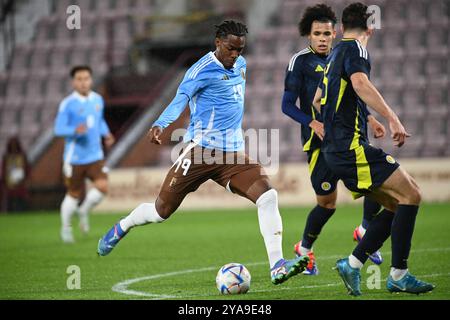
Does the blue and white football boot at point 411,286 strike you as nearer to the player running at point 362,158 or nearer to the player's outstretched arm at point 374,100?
the player running at point 362,158

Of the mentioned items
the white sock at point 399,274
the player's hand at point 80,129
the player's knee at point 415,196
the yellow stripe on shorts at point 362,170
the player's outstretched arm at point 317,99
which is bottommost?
the white sock at point 399,274

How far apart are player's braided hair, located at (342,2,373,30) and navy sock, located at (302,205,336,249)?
2.22m

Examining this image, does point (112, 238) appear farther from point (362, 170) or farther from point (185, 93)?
point (362, 170)

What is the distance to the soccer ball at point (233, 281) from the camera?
6.29 meters

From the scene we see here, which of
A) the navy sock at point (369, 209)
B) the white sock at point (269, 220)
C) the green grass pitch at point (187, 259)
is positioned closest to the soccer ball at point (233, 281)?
the green grass pitch at point (187, 259)

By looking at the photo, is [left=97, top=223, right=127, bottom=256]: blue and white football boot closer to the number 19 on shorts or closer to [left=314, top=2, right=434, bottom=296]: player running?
the number 19 on shorts

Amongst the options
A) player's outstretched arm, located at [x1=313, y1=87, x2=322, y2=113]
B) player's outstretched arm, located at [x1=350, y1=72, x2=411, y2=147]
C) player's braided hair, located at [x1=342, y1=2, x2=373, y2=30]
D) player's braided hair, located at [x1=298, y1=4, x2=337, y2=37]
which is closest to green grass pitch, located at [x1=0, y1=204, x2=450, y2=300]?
player's outstretched arm, located at [x1=350, y1=72, x2=411, y2=147]

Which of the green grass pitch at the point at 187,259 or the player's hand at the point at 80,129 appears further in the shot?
the player's hand at the point at 80,129

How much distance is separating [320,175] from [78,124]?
5.51 metres

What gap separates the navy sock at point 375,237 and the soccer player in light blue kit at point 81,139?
21.3ft

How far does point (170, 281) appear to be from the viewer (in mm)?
7312

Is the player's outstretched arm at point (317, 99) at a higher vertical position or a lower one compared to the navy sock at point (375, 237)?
higher

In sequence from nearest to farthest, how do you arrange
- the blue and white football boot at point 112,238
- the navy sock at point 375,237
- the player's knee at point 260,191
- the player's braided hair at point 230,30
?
the navy sock at point 375,237, the player's knee at point 260,191, the player's braided hair at point 230,30, the blue and white football boot at point 112,238
